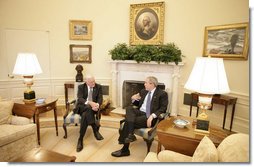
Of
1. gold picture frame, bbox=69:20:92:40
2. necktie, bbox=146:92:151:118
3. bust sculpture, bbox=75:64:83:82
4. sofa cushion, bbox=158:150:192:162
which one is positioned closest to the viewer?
sofa cushion, bbox=158:150:192:162

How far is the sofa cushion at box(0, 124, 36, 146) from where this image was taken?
7.47ft

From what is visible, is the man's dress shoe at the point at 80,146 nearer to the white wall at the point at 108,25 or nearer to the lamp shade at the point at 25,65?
the lamp shade at the point at 25,65

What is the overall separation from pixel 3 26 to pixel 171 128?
3.75m

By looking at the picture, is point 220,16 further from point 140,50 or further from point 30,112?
point 30,112

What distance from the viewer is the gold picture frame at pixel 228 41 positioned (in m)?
3.17

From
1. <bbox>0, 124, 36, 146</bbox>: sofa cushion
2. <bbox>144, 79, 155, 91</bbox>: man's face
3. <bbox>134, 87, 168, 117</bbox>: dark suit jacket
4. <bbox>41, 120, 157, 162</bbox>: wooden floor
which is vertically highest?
<bbox>144, 79, 155, 91</bbox>: man's face

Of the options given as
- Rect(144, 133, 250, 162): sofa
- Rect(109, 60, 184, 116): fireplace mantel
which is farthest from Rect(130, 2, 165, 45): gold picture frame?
Rect(144, 133, 250, 162): sofa

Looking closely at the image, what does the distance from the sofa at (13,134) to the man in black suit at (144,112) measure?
1176 millimetres

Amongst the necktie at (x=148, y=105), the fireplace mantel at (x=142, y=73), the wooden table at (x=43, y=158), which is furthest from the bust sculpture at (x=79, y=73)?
the wooden table at (x=43, y=158)

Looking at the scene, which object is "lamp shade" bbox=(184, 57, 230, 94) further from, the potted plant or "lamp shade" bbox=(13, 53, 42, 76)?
"lamp shade" bbox=(13, 53, 42, 76)

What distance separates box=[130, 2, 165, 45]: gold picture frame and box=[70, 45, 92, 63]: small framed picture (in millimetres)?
1115

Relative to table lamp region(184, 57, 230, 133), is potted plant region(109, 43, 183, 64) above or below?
above

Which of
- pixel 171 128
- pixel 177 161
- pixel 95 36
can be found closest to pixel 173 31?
pixel 95 36

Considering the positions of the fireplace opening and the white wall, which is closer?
the white wall
